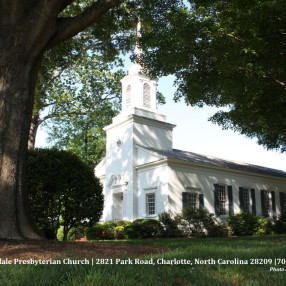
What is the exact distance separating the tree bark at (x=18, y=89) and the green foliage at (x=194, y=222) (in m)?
12.5

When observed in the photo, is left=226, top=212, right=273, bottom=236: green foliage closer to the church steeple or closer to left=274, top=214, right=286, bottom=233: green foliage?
left=274, top=214, right=286, bottom=233: green foliage

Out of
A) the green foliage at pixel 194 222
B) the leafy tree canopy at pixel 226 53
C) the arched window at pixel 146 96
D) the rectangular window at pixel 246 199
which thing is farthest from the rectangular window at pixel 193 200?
the arched window at pixel 146 96

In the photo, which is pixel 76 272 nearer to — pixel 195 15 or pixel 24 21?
pixel 24 21

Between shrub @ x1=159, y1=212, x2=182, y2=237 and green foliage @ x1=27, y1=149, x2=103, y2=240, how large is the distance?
9.15 m

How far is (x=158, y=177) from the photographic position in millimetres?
20578

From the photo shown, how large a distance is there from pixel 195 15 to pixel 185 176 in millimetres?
11712


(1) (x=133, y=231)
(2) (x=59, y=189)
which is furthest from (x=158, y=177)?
(2) (x=59, y=189)

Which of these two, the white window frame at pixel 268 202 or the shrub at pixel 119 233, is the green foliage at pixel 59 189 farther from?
the white window frame at pixel 268 202

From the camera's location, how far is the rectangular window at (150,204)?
20.8 meters

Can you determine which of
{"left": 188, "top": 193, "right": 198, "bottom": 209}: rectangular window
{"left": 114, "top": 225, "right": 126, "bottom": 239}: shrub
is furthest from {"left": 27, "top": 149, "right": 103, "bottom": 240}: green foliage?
{"left": 188, "top": 193, "right": 198, "bottom": 209}: rectangular window

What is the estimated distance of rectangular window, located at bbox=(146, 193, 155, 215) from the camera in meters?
20.8

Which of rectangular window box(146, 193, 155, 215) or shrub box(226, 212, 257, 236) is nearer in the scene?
shrub box(226, 212, 257, 236)

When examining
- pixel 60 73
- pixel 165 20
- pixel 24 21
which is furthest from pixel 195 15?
pixel 60 73

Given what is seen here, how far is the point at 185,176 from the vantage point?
68.0 ft
